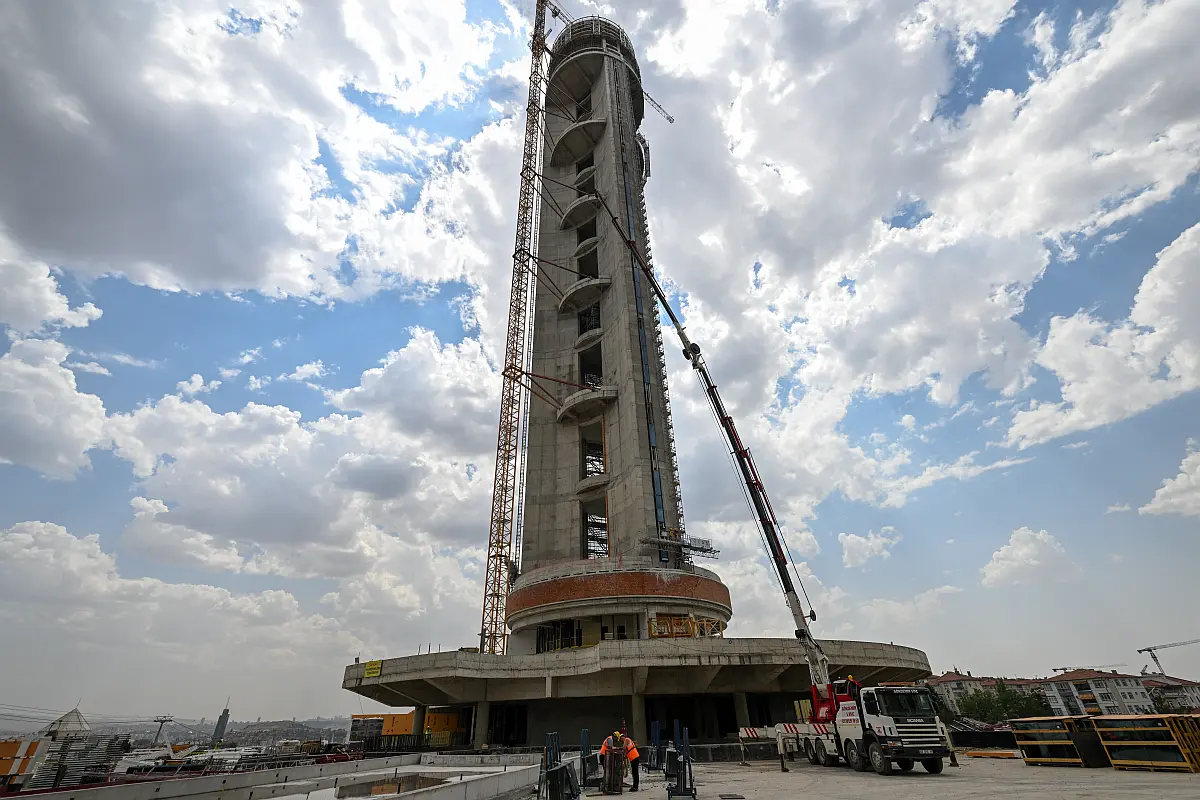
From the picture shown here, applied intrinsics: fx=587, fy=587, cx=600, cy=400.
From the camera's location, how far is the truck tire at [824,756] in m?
21.6

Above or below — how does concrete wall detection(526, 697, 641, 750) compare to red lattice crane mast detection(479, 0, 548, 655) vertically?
below

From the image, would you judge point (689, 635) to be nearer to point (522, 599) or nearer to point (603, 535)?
point (522, 599)

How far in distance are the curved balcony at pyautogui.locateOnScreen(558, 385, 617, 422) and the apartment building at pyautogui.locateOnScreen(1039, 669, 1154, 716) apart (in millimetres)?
111550

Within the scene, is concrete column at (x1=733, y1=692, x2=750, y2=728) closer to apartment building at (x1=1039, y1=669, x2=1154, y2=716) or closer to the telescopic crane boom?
the telescopic crane boom

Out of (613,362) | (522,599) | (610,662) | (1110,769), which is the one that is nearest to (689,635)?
(610,662)

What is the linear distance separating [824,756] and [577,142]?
6820 centimetres

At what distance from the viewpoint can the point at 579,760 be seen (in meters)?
16.9

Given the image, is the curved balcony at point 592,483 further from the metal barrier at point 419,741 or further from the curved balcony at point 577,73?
the curved balcony at point 577,73

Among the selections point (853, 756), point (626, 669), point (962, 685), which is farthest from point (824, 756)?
point (962, 685)

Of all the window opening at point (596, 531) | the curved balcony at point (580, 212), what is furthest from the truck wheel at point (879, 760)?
the curved balcony at point (580, 212)

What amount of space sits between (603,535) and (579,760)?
43.8 meters

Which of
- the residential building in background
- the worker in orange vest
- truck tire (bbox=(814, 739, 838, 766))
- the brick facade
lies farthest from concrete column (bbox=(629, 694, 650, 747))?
the residential building in background

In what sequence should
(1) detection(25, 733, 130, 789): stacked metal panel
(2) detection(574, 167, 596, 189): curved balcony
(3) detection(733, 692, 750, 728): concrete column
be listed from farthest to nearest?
(2) detection(574, 167, 596, 189): curved balcony → (3) detection(733, 692, 750, 728): concrete column → (1) detection(25, 733, 130, 789): stacked metal panel

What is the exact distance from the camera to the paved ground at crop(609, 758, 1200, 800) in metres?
13.0
